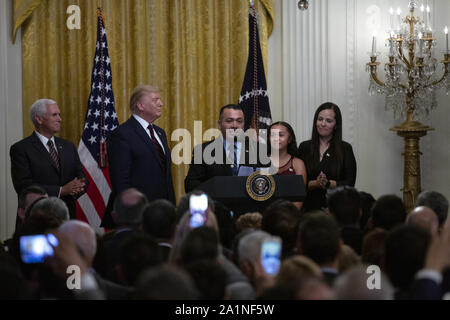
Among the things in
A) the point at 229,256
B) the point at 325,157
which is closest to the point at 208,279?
the point at 229,256

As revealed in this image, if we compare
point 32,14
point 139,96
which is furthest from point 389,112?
point 32,14

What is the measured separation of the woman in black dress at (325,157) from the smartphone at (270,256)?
2.55m

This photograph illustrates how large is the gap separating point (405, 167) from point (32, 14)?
13.6 ft

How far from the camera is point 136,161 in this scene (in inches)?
202

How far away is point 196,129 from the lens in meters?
7.40

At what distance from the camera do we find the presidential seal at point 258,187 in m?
4.55

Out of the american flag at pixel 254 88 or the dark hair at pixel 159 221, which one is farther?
the american flag at pixel 254 88

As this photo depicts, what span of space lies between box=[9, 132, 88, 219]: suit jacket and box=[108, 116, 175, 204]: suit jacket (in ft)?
1.97

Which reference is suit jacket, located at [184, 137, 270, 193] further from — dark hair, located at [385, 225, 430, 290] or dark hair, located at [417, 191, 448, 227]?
dark hair, located at [385, 225, 430, 290]

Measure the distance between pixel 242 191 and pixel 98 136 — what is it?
2.71 metres

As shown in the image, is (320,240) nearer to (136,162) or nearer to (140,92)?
(136,162)

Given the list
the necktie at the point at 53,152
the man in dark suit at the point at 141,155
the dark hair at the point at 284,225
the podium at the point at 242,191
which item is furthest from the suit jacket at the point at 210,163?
the dark hair at the point at 284,225

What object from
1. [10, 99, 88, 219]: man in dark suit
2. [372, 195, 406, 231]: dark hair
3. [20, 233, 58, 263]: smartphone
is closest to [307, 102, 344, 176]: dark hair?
[372, 195, 406, 231]: dark hair

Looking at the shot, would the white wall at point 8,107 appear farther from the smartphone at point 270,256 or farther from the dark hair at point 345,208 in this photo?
the smartphone at point 270,256
